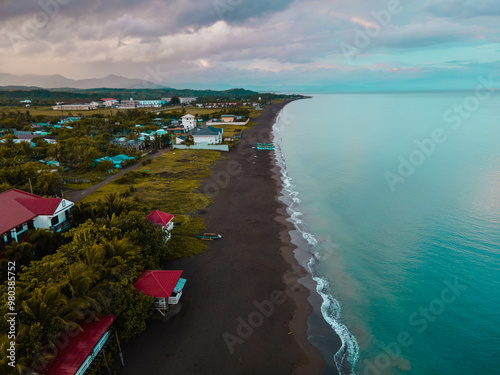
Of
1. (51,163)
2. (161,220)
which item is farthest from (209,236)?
(51,163)

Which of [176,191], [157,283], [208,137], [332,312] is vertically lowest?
[332,312]

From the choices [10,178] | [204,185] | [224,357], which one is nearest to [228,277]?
[224,357]

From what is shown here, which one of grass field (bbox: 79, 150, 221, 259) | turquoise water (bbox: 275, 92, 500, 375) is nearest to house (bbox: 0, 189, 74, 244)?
grass field (bbox: 79, 150, 221, 259)

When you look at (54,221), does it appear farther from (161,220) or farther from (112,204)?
(161,220)

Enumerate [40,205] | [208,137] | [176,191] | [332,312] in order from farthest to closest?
[208,137] < [176,191] < [40,205] < [332,312]

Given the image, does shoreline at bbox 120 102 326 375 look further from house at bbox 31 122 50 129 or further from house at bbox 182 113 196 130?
house at bbox 31 122 50 129

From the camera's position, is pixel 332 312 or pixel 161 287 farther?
pixel 332 312
